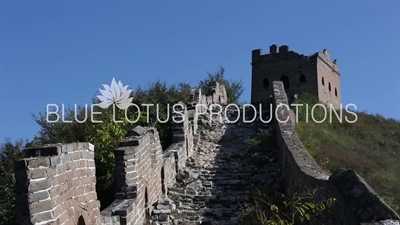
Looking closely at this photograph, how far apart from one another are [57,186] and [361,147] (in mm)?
14980

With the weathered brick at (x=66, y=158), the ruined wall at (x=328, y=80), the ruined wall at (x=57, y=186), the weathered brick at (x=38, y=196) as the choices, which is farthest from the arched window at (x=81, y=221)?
the ruined wall at (x=328, y=80)

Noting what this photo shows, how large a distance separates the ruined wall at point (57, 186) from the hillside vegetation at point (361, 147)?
6585mm

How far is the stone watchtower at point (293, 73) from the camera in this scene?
3628cm

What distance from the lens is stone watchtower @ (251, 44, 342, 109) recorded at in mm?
36281

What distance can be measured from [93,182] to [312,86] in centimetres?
3141

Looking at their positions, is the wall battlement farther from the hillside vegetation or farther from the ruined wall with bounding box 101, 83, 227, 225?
the hillside vegetation

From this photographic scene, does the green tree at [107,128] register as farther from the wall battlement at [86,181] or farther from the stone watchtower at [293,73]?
the stone watchtower at [293,73]

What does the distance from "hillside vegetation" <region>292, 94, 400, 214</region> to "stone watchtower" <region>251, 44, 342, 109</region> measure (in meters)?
9.22

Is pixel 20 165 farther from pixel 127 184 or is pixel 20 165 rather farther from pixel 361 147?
pixel 361 147

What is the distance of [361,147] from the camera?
18047mm

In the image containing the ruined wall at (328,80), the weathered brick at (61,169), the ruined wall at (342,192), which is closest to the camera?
the ruined wall at (342,192)

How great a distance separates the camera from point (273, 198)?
983 centimetres

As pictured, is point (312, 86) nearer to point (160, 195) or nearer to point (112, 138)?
point (112, 138)

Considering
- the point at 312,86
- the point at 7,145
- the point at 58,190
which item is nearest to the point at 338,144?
the point at 7,145
